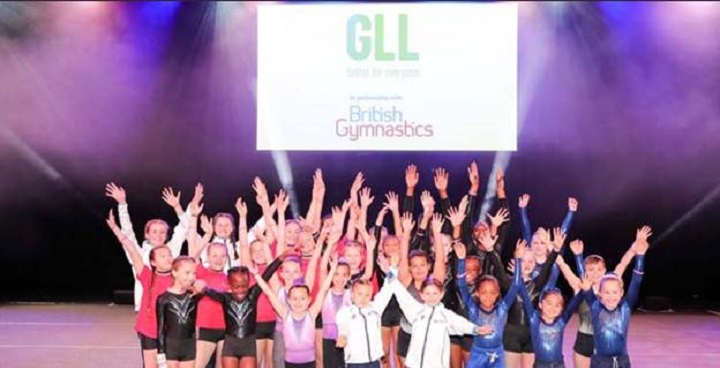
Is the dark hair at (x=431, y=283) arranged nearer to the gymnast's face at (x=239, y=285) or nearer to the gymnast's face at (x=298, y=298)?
the gymnast's face at (x=298, y=298)

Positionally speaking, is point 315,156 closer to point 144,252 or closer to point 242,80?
point 242,80

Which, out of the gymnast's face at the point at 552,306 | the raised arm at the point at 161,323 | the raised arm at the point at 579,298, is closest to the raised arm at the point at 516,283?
the gymnast's face at the point at 552,306

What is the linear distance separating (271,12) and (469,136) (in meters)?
2.59

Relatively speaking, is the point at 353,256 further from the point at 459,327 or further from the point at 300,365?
the point at 459,327

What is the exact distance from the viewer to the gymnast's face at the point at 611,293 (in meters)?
4.78

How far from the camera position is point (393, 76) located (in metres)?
9.07

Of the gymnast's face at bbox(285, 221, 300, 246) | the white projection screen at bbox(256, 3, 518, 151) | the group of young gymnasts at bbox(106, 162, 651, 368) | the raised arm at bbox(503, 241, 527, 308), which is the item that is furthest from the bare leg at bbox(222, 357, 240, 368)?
the white projection screen at bbox(256, 3, 518, 151)

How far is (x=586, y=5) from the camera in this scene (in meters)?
9.46

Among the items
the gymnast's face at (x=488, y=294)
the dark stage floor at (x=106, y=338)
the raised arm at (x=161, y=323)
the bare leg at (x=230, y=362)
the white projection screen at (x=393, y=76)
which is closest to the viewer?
the raised arm at (x=161, y=323)

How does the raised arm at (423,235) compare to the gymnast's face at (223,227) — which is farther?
the raised arm at (423,235)

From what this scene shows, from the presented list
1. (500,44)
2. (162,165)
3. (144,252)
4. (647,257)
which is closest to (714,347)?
(647,257)

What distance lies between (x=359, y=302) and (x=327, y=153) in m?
5.00

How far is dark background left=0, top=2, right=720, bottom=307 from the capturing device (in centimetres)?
948

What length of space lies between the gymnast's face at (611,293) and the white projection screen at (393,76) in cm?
442
